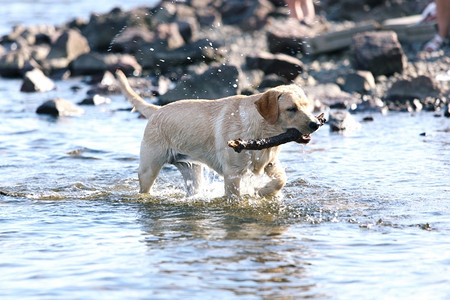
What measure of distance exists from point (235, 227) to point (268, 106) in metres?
1.12

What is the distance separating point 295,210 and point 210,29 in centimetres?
1552

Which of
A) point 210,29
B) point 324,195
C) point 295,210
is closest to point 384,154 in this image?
point 324,195

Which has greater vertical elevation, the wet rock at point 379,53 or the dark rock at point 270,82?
the wet rock at point 379,53

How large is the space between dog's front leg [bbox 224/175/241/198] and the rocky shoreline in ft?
17.7

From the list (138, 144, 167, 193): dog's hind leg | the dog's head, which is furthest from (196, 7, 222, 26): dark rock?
the dog's head

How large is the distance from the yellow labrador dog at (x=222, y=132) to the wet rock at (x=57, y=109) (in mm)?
5153

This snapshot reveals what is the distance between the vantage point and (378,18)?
19172 millimetres

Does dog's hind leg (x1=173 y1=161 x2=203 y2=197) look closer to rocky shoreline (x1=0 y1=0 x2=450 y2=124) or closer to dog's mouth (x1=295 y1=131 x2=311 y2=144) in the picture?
dog's mouth (x1=295 y1=131 x2=311 y2=144)

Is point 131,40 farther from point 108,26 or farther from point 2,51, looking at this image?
point 2,51

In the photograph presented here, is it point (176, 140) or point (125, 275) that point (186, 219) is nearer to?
point (176, 140)

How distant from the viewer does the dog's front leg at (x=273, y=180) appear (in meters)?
7.23

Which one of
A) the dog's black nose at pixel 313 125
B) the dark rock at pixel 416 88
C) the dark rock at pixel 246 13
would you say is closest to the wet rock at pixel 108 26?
the dark rock at pixel 246 13

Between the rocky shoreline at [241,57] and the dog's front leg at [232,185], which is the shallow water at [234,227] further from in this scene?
the rocky shoreline at [241,57]

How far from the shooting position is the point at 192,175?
315 inches
